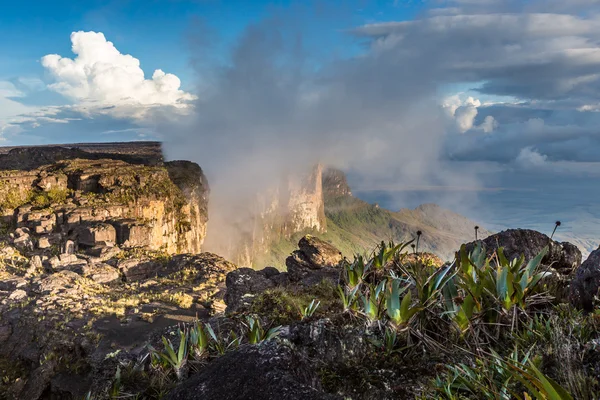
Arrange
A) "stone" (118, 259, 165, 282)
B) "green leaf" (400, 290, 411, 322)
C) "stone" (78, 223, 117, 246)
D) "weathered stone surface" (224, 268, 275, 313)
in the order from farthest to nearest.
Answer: "stone" (78, 223, 117, 246) → "stone" (118, 259, 165, 282) → "weathered stone surface" (224, 268, 275, 313) → "green leaf" (400, 290, 411, 322)

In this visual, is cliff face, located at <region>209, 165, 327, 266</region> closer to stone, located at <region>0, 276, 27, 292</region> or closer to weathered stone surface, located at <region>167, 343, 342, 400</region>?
stone, located at <region>0, 276, 27, 292</region>

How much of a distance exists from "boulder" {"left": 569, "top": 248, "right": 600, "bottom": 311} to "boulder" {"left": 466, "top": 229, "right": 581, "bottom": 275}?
12.5 feet

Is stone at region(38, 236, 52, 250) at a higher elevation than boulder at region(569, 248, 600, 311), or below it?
below

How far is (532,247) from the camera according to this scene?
1021cm

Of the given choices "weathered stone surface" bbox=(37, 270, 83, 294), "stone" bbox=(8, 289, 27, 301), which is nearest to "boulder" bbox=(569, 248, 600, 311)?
"stone" bbox=(8, 289, 27, 301)

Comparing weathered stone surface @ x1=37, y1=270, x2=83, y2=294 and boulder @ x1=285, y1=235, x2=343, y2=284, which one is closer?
boulder @ x1=285, y1=235, x2=343, y2=284

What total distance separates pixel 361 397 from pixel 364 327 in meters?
1.00

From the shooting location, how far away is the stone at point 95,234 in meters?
47.3

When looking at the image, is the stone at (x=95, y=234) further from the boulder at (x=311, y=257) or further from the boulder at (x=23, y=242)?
the boulder at (x=311, y=257)

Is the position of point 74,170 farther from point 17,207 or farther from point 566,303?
point 566,303

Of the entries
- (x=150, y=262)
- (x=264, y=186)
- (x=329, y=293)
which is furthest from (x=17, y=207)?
(x=264, y=186)

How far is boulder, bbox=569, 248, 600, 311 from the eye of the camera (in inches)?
211

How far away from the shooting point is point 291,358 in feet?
13.8

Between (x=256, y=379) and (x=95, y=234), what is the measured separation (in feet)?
162
